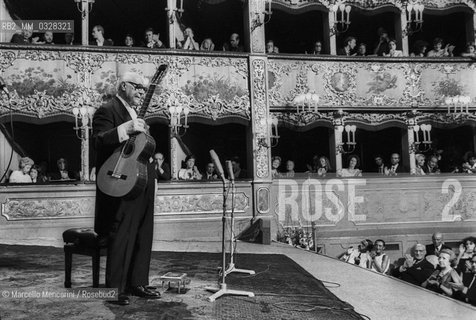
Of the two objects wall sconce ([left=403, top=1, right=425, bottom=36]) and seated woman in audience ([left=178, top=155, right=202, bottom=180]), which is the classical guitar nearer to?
seated woman in audience ([left=178, top=155, right=202, bottom=180])

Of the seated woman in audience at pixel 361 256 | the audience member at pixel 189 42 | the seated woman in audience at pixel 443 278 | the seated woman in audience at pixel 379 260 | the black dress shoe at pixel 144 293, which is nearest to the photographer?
the black dress shoe at pixel 144 293

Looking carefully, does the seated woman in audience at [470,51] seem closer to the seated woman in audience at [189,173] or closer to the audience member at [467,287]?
the audience member at [467,287]

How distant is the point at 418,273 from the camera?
8.70 metres

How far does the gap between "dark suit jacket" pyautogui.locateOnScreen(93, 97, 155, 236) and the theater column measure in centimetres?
846

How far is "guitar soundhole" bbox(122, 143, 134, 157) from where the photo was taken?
13.2ft

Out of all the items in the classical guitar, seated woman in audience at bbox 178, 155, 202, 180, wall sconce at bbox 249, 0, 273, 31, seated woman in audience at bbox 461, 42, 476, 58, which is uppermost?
wall sconce at bbox 249, 0, 273, 31

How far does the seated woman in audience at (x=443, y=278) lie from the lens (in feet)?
24.8

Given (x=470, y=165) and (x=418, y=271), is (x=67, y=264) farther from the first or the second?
(x=470, y=165)

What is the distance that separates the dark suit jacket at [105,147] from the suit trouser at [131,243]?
0.31 feet

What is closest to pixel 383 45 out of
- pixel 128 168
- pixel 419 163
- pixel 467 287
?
pixel 419 163

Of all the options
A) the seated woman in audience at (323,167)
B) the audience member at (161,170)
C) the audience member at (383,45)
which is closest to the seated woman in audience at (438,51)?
the audience member at (383,45)

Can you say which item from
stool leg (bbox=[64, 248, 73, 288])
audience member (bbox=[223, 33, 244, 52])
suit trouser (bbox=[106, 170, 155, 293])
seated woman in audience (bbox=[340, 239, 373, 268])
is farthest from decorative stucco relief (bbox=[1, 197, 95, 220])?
suit trouser (bbox=[106, 170, 155, 293])

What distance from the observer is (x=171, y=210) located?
39.5ft

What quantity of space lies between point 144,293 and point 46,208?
7.95 m
